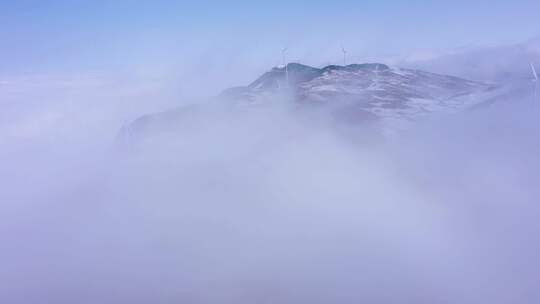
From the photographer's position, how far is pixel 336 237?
424 ft

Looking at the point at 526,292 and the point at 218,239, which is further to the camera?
the point at 218,239

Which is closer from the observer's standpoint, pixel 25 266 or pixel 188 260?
pixel 188 260

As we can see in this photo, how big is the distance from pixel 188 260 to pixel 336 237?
143 feet

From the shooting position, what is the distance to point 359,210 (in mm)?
150750

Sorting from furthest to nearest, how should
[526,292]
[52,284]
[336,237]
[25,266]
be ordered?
[25,266]
[336,237]
[52,284]
[526,292]

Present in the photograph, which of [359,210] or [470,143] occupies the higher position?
[470,143]

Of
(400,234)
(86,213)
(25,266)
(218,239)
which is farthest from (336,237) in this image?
(86,213)

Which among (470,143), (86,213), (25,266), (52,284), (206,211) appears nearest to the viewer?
(52,284)

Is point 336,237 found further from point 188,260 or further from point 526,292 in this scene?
point 526,292

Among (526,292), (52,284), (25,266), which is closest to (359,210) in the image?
(526,292)

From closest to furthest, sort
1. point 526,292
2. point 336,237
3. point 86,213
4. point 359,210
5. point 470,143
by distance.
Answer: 1. point 526,292
2. point 336,237
3. point 359,210
4. point 470,143
5. point 86,213

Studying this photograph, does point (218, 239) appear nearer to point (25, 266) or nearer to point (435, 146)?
point (25, 266)

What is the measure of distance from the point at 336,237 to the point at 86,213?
121551mm

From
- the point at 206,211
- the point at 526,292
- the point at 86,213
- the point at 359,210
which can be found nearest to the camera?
the point at 526,292
